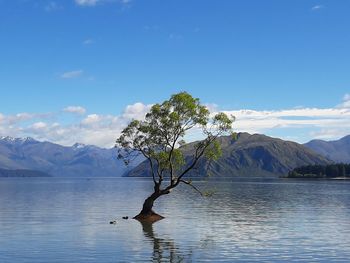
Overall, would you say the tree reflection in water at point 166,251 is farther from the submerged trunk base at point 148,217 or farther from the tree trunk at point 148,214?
the tree trunk at point 148,214

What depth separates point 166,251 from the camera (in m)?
58.2

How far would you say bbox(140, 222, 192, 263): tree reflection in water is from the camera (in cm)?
5300

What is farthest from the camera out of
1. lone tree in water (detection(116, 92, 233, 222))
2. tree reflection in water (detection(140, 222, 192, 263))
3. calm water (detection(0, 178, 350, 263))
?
lone tree in water (detection(116, 92, 233, 222))

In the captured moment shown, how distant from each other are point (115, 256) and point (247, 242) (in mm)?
18867

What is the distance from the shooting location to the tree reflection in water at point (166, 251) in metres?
53.0

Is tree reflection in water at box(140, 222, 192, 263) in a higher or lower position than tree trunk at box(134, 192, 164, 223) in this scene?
lower

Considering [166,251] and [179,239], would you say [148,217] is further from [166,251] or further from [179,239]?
[166,251]

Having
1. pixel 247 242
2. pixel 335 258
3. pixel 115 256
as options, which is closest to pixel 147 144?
pixel 247 242

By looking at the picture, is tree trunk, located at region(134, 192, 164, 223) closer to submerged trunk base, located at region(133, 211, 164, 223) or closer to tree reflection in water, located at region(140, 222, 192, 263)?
submerged trunk base, located at region(133, 211, 164, 223)

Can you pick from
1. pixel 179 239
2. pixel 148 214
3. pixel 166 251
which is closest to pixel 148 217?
pixel 148 214

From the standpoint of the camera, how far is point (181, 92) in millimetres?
92188

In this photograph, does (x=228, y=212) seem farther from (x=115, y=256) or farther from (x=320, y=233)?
(x=115, y=256)

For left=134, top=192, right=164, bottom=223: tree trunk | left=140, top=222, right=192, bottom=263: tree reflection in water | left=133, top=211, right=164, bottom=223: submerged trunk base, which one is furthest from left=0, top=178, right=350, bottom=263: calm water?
left=134, top=192, right=164, bottom=223: tree trunk

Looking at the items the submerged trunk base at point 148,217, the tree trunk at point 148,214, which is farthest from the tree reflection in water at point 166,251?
the tree trunk at point 148,214
